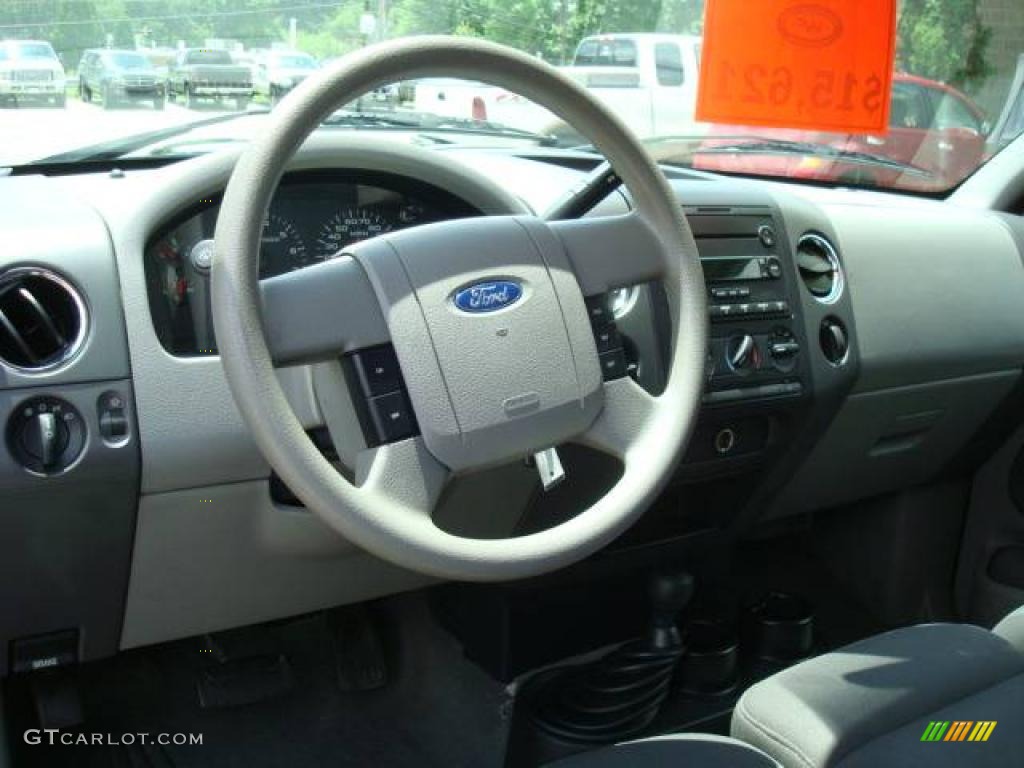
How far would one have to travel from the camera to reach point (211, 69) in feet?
6.63

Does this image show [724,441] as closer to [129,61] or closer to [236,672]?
[236,672]

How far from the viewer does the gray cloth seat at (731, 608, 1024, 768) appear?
1.39 meters

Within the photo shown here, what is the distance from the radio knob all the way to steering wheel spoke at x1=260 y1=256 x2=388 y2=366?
854 mm

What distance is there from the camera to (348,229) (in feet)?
6.07

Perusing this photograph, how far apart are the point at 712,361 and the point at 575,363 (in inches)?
24.9

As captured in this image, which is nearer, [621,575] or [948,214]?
[621,575]

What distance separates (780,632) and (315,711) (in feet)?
3.16

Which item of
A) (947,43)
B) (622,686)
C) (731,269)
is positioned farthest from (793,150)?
(622,686)

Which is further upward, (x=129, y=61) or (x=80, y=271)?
(x=129, y=61)

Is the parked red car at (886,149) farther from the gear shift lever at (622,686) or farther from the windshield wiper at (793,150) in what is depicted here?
the gear shift lever at (622,686)

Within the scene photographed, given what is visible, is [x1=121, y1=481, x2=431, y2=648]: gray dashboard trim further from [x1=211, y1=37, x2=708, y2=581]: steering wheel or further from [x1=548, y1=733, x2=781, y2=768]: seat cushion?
[x1=548, y1=733, x2=781, y2=768]: seat cushion

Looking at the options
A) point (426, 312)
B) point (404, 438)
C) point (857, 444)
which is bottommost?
point (857, 444)

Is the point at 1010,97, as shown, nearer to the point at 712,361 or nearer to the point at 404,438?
the point at 712,361

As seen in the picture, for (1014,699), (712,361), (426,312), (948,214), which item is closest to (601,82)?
(712,361)
